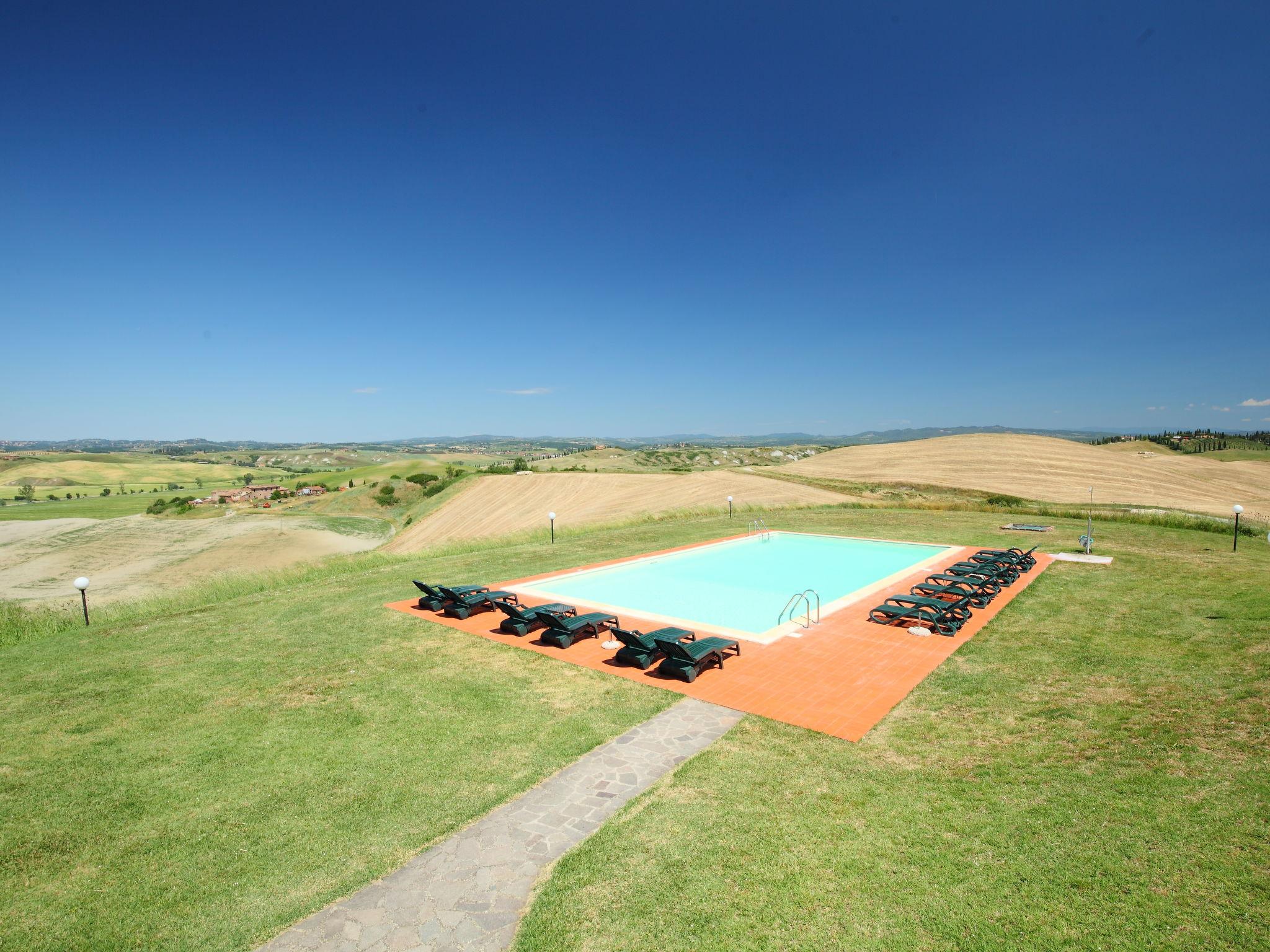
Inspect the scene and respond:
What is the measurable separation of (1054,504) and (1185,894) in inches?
1127

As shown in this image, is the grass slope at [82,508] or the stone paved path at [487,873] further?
the grass slope at [82,508]

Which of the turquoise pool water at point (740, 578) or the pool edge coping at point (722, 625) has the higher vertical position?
the pool edge coping at point (722, 625)

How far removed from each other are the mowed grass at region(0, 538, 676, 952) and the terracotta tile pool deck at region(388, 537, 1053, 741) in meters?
0.69

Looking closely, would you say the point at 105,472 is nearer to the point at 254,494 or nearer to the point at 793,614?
the point at 254,494

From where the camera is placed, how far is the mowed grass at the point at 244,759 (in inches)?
160

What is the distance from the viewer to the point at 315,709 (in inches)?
282

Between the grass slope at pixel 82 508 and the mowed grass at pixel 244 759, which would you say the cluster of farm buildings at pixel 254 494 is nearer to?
the grass slope at pixel 82 508

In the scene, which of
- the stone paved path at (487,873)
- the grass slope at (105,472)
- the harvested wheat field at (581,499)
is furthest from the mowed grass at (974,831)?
the grass slope at (105,472)

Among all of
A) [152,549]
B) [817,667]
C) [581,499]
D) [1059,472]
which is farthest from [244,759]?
[152,549]

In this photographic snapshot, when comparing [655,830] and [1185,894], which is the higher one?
[1185,894]

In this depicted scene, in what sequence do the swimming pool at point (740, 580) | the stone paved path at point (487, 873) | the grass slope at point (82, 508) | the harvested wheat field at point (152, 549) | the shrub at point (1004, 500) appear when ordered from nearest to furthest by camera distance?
1. the stone paved path at point (487, 873)
2. the swimming pool at point (740, 580)
3. the shrub at point (1004, 500)
4. the harvested wheat field at point (152, 549)
5. the grass slope at point (82, 508)

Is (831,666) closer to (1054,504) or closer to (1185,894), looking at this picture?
(1185,894)

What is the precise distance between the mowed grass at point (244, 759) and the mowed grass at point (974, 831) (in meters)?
1.62

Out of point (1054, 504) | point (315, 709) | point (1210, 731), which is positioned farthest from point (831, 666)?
point (1054, 504)
